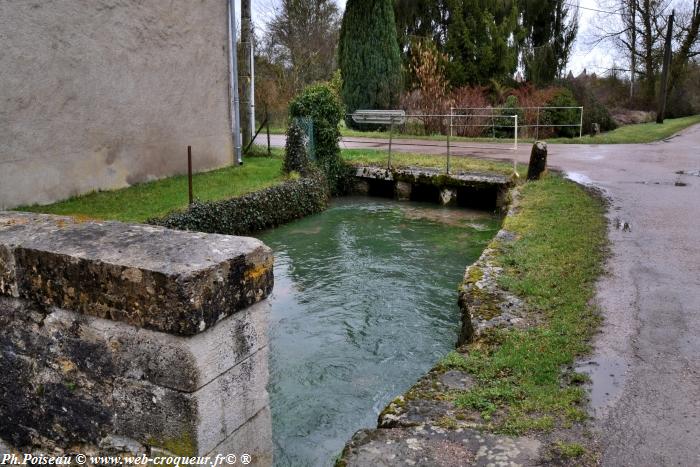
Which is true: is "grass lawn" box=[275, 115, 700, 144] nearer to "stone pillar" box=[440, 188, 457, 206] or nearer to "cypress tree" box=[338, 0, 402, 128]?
"cypress tree" box=[338, 0, 402, 128]

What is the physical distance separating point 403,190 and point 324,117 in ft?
8.56

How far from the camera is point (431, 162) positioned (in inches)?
620

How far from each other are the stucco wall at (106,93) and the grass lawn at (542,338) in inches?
293

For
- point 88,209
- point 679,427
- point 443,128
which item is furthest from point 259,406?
point 443,128

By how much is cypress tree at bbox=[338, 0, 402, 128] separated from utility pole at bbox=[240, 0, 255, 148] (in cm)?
972

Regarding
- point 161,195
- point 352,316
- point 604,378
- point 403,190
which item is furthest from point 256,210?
point 604,378

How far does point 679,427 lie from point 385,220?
9345mm

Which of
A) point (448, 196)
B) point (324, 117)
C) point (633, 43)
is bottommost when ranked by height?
point (448, 196)

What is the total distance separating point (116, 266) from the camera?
2.33m

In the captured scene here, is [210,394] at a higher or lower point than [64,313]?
lower

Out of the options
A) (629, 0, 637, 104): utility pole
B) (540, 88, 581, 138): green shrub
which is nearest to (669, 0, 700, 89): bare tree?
(629, 0, 637, 104): utility pole

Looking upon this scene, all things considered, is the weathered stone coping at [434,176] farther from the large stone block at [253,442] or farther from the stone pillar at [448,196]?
the large stone block at [253,442]

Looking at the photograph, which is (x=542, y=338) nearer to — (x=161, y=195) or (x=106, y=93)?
(x=161, y=195)

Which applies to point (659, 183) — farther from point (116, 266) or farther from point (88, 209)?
point (116, 266)
